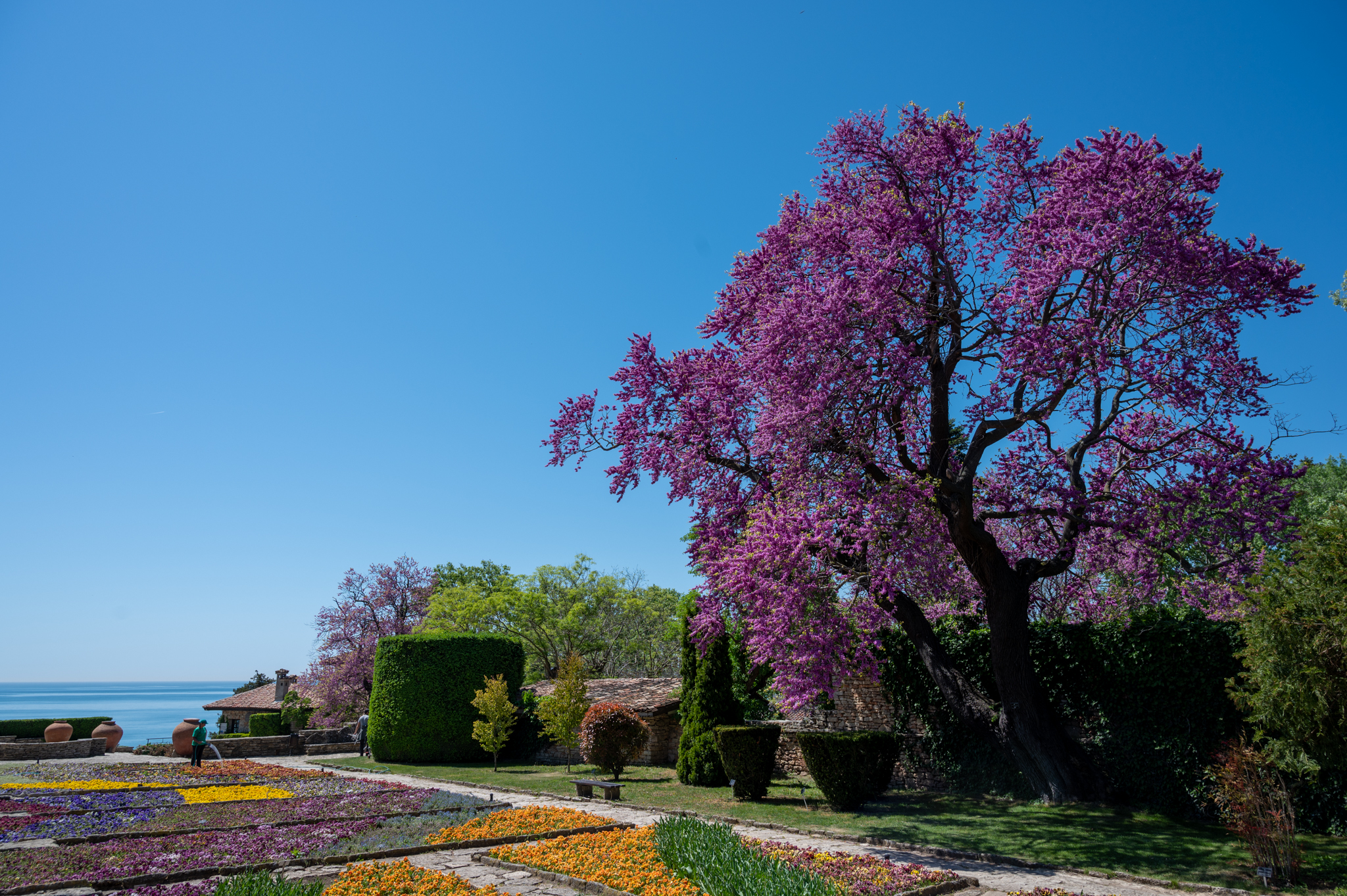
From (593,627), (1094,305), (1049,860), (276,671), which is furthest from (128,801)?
(276,671)

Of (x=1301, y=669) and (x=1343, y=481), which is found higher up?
(x=1343, y=481)

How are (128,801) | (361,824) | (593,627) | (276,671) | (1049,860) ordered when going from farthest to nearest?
(276,671) → (593,627) → (128,801) → (361,824) → (1049,860)

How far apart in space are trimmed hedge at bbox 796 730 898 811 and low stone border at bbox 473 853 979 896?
15.3ft

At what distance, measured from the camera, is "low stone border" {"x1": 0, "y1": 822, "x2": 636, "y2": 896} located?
7660 mm

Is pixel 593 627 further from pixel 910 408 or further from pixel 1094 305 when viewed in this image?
pixel 1094 305

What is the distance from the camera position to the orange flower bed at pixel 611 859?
7.67 m

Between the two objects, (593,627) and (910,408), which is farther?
(593,627)

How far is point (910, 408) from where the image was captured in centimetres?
1409

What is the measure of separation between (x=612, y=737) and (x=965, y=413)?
1132 cm

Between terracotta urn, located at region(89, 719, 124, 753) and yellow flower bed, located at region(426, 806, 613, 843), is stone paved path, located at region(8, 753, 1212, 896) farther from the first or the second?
terracotta urn, located at region(89, 719, 124, 753)

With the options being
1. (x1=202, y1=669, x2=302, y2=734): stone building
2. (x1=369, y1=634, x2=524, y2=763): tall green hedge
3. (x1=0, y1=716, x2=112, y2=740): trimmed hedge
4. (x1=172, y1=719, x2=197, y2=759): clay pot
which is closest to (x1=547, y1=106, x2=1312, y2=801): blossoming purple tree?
(x1=369, y1=634, x2=524, y2=763): tall green hedge

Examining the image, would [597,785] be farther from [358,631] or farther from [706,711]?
[358,631]

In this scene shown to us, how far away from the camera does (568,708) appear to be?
67.8ft

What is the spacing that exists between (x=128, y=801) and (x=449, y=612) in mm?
24374
